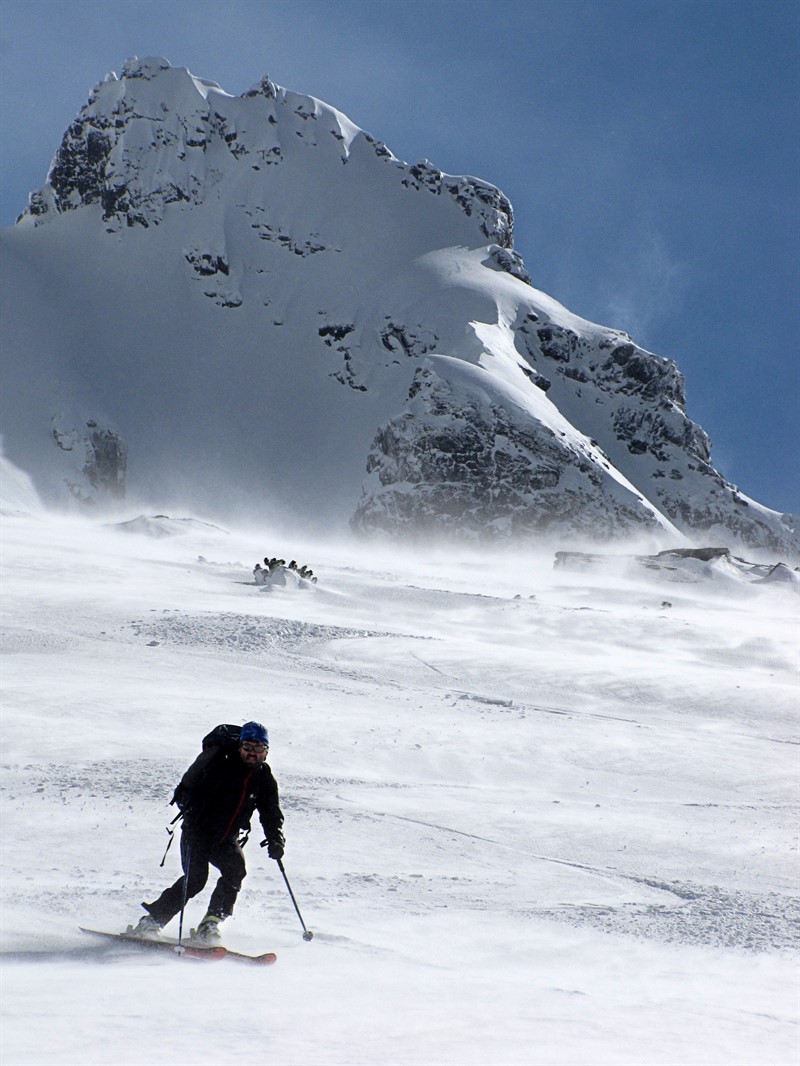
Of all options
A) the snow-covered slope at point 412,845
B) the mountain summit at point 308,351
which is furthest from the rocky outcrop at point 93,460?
the snow-covered slope at point 412,845

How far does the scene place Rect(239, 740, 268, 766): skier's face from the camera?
5.56m

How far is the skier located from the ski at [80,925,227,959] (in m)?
0.19

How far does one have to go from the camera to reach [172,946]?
519 centimetres

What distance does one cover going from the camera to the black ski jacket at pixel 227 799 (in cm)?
559

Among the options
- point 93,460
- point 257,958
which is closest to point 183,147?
point 93,460

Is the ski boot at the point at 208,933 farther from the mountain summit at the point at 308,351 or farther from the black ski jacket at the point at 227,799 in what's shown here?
the mountain summit at the point at 308,351

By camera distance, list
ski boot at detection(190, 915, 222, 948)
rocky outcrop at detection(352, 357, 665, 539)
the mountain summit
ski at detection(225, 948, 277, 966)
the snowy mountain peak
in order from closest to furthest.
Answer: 1. ski at detection(225, 948, 277, 966)
2. ski boot at detection(190, 915, 222, 948)
3. rocky outcrop at detection(352, 357, 665, 539)
4. the mountain summit
5. the snowy mountain peak

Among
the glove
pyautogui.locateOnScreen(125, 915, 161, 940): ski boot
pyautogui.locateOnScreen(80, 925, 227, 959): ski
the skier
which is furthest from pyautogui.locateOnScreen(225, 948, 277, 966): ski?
the glove

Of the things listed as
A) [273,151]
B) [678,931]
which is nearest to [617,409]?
[273,151]

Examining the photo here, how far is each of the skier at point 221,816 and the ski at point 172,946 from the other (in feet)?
0.62

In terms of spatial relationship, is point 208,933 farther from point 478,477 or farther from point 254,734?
point 478,477

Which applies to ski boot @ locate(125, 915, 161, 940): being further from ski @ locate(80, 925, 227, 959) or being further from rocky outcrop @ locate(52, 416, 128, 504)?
rocky outcrop @ locate(52, 416, 128, 504)

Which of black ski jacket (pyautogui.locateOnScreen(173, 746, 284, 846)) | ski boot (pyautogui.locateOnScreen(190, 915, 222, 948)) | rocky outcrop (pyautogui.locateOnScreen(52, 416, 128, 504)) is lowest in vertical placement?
ski boot (pyautogui.locateOnScreen(190, 915, 222, 948))

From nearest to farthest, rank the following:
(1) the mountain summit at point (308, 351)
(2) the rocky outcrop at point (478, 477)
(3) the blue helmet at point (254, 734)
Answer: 1. (3) the blue helmet at point (254, 734)
2. (2) the rocky outcrop at point (478, 477)
3. (1) the mountain summit at point (308, 351)
